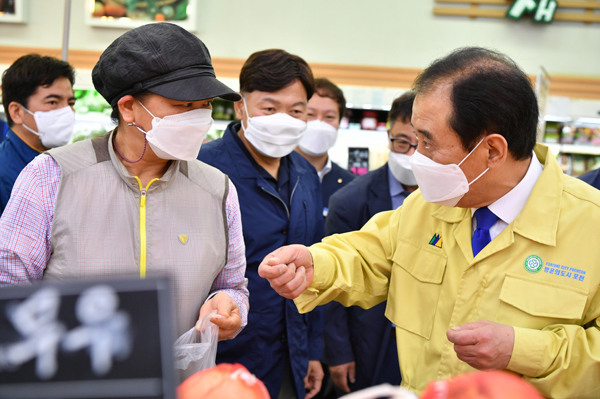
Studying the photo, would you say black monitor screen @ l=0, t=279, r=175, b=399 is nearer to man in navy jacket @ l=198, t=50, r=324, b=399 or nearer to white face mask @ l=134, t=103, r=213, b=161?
white face mask @ l=134, t=103, r=213, b=161

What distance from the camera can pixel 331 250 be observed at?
1.72 meters

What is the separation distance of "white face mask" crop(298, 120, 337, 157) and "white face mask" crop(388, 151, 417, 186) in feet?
3.78

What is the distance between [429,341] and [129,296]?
114 cm

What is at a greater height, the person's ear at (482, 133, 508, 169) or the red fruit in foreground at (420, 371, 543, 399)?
the person's ear at (482, 133, 508, 169)

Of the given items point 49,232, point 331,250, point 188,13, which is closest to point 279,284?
point 331,250

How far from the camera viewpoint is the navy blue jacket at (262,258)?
2.31 metres

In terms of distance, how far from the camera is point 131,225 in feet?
5.06

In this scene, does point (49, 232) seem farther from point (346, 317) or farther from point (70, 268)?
point (346, 317)

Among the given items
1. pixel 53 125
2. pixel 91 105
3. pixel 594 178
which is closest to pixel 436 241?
pixel 594 178

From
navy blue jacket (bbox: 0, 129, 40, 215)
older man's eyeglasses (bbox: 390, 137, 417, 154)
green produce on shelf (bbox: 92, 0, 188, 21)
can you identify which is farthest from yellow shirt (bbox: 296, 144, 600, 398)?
green produce on shelf (bbox: 92, 0, 188, 21)

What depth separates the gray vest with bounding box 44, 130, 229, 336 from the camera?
1470 mm

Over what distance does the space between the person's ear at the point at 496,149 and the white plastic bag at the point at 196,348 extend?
918 millimetres

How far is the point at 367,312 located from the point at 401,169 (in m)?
0.77

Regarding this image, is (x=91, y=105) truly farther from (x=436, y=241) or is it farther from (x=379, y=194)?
(x=436, y=241)
